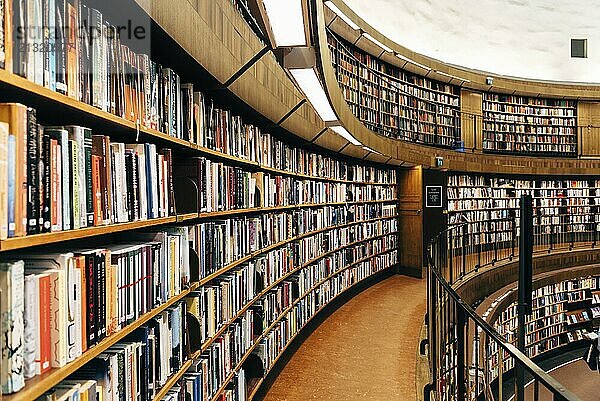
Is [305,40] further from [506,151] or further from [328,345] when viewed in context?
[506,151]

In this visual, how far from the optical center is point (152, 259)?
212cm

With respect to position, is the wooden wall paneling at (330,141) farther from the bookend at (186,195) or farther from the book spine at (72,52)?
the book spine at (72,52)

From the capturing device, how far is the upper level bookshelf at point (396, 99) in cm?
871

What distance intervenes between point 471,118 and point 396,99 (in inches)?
97.4

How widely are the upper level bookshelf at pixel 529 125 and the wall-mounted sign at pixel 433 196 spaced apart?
8.82ft

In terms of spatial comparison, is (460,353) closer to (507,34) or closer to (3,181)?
(3,181)

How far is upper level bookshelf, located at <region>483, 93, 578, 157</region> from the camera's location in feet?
41.1

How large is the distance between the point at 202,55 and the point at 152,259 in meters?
0.88

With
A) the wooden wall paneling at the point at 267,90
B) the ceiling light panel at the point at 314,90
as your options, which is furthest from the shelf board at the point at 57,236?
the wooden wall paneling at the point at 267,90

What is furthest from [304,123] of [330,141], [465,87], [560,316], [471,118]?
[560,316]

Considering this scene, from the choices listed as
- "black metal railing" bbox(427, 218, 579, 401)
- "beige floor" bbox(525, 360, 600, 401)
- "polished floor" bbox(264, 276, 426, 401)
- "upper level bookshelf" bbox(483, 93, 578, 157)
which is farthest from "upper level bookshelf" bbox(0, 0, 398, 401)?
Answer: "upper level bookshelf" bbox(483, 93, 578, 157)

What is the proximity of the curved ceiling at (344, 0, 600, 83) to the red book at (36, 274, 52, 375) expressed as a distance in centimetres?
962

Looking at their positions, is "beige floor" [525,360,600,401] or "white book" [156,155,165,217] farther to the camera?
"beige floor" [525,360,600,401]

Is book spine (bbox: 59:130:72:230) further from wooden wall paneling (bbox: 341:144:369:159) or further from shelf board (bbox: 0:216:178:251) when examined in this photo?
wooden wall paneling (bbox: 341:144:369:159)
